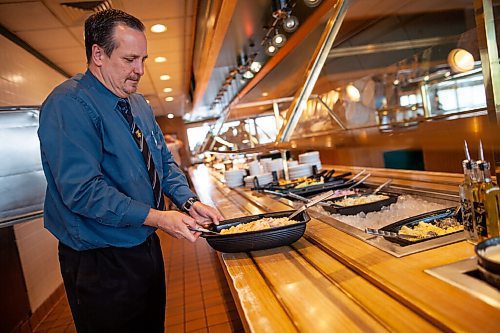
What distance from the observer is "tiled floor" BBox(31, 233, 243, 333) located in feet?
10.9

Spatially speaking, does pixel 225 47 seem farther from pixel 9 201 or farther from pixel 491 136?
pixel 491 136

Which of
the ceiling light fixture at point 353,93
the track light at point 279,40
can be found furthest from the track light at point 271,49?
the ceiling light fixture at point 353,93

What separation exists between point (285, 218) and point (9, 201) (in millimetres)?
2191

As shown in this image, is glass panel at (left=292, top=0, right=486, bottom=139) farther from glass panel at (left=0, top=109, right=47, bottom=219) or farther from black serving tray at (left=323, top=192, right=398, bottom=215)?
glass panel at (left=0, top=109, right=47, bottom=219)

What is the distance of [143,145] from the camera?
1825mm

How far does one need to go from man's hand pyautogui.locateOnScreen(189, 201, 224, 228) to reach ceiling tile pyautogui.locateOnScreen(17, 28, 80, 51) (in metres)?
3.63

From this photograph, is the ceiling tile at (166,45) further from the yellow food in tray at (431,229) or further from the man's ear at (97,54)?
the yellow food in tray at (431,229)

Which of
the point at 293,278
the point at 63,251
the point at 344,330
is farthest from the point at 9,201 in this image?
the point at 344,330

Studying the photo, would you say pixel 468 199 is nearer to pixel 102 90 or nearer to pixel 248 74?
pixel 102 90

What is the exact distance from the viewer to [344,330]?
31.5 inches

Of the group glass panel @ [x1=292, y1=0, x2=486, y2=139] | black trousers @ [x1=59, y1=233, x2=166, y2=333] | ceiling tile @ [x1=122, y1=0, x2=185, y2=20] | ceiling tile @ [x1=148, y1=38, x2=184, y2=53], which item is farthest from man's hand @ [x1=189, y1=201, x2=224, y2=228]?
ceiling tile @ [x1=148, y1=38, x2=184, y2=53]

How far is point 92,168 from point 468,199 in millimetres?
1283

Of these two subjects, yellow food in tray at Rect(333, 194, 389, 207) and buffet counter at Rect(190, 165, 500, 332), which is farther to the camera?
yellow food in tray at Rect(333, 194, 389, 207)

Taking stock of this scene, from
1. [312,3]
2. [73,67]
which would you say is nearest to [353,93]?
[73,67]
